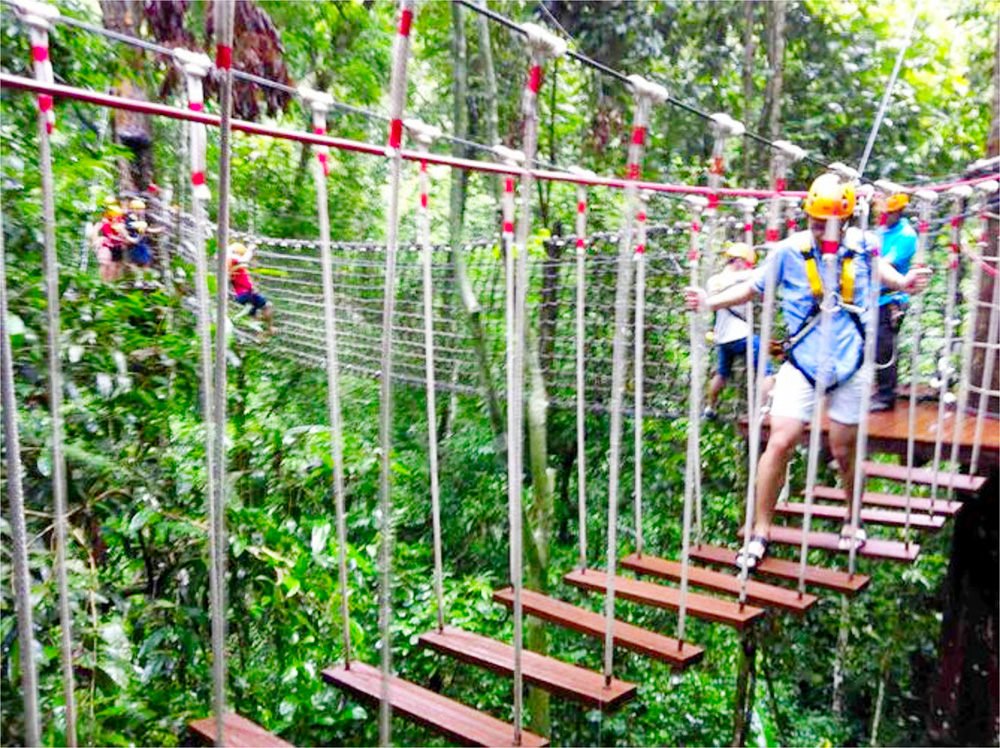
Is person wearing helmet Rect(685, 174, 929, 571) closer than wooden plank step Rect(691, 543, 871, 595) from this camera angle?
No

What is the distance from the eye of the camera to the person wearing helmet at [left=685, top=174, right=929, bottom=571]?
1.88 m

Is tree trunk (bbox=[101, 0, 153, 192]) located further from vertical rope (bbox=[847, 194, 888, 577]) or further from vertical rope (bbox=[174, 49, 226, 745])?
vertical rope (bbox=[847, 194, 888, 577])

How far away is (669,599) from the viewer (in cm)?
165

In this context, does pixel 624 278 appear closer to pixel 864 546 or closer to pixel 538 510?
pixel 864 546

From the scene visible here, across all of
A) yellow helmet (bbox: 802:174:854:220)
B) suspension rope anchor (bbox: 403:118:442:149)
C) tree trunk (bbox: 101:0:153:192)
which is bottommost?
yellow helmet (bbox: 802:174:854:220)

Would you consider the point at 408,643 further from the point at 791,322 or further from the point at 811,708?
the point at 811,708

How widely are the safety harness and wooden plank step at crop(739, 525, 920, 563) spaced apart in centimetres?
33

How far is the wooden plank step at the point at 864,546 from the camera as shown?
6.14ft

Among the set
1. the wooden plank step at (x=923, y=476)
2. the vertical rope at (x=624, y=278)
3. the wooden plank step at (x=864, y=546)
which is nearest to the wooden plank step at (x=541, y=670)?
the vertical rope at (x=624, y=278)

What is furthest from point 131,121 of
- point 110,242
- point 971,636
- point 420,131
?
point 971,636

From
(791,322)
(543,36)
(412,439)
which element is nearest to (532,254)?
(412,439)

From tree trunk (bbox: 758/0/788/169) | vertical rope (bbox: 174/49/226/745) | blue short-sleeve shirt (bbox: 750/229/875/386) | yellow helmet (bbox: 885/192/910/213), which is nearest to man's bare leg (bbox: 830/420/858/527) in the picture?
blue short-sleeve shirt (bbox: 750/229/875/386)

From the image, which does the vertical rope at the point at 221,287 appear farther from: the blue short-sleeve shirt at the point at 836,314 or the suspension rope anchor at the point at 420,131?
the blue short-sleeve shirt at the point at 836,314

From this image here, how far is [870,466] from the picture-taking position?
91.8 inches
